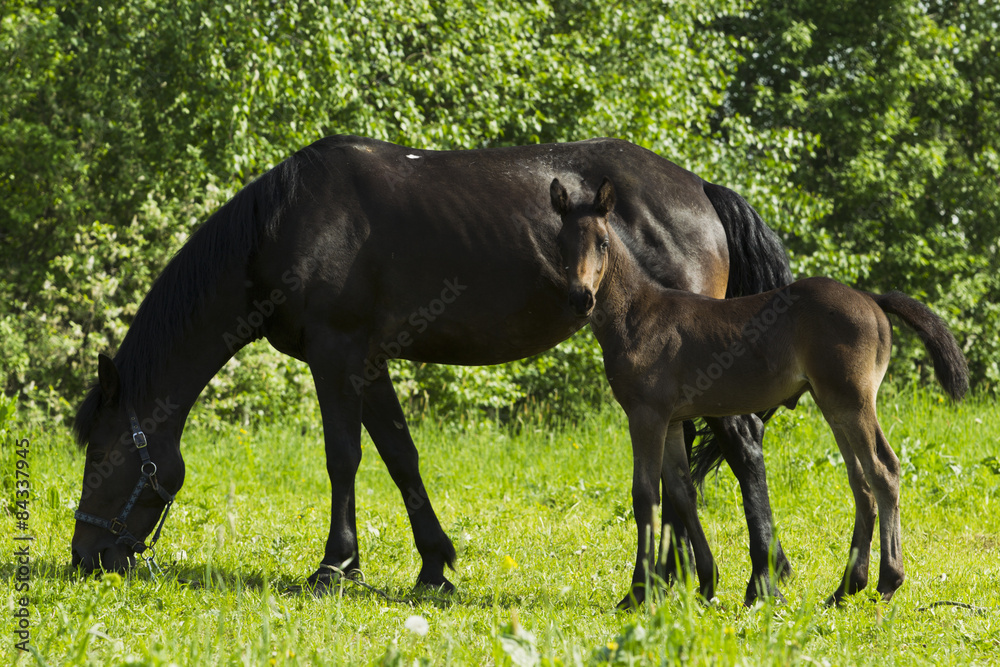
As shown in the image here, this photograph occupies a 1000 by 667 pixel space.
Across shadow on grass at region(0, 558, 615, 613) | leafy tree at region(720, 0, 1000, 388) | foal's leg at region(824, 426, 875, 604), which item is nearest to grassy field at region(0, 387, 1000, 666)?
shadow on grass at region(0, 558, 615, 613)

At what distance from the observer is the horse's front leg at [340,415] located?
4.35 meters

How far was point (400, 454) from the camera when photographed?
480 centimetres

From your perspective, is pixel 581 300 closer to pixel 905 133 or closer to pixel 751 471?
pixel 751 471

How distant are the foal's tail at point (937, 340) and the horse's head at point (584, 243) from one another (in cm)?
122

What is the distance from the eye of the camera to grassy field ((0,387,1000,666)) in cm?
288

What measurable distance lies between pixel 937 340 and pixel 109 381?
3999 millimetres

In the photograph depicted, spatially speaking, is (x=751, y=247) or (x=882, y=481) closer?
(x=882, y=481)

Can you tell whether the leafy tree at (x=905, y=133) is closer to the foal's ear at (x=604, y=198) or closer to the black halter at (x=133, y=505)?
the foal's ear at (x=604, y=198)

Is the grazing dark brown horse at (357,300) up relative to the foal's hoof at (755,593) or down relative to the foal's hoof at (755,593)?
up

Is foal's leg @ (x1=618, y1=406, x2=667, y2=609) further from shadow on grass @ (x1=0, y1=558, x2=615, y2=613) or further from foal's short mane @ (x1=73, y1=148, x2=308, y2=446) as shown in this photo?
foal's short mane @ (x1=73, y1=148, x2=308, y2=446)

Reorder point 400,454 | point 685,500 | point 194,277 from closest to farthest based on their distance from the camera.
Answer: point 685,500
point 194,277
point 400,454

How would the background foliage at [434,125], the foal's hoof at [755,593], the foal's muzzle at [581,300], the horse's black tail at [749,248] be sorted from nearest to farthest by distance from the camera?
the foal's muzzle at [581,300] < the foal's hoof at [755,593] < the horse's black tail at [749,248] < the background foliage at [434,125]

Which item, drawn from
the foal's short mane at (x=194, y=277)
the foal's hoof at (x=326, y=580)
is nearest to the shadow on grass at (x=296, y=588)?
the foal's hoof at (x=326, y=580)

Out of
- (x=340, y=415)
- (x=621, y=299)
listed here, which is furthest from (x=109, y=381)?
(x=621, y=299)
